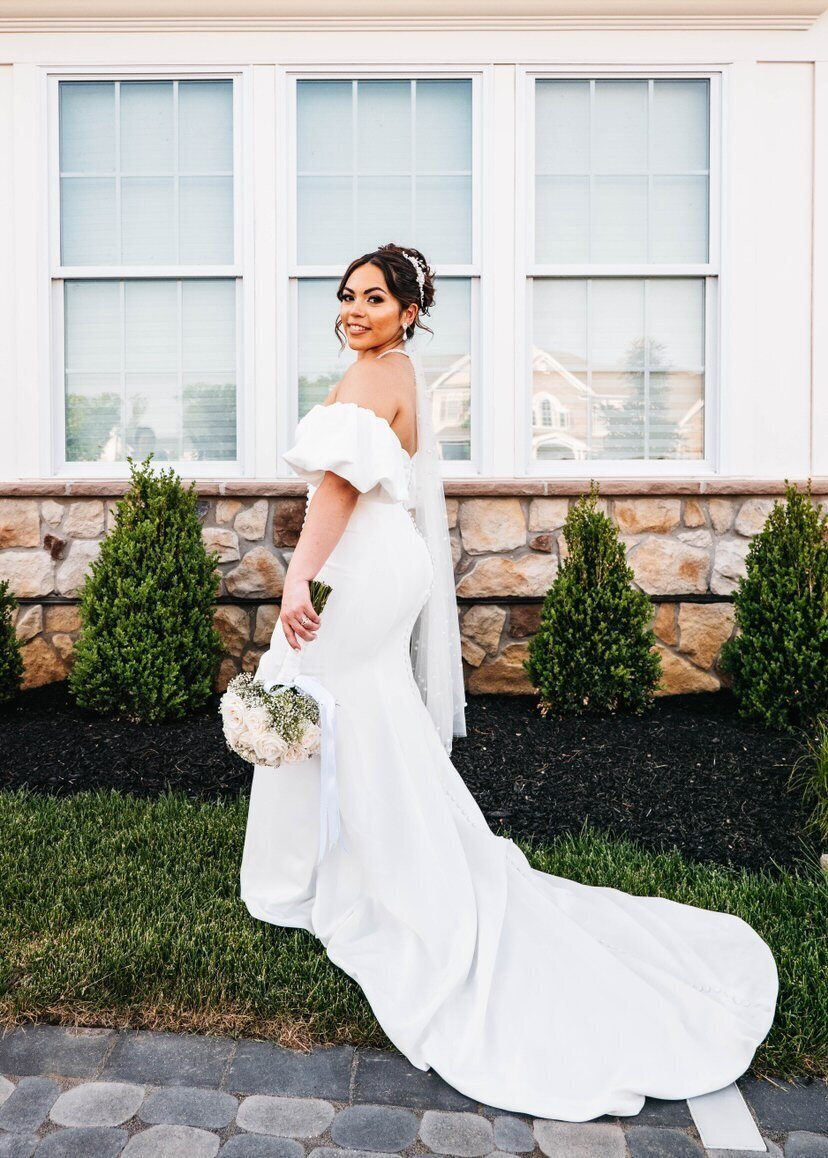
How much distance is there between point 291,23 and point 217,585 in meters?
3.17

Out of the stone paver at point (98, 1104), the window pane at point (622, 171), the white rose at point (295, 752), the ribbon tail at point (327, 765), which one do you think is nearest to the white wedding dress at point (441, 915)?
the ribbon tail at point (327, 765)

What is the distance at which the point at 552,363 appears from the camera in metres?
5.52

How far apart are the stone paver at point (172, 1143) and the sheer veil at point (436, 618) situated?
56.3 inches

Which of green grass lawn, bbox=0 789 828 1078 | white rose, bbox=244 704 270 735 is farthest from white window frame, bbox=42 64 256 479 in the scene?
white rose, bbox=244 704 270 735

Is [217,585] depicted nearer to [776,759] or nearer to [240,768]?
[240,768]

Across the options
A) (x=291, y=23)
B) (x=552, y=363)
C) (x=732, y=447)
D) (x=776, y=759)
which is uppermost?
(x=291, y=23)

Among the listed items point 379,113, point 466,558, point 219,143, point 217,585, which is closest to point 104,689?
point 217,585

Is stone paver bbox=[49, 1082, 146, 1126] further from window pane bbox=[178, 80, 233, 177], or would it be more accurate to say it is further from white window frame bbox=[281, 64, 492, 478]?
window pane bbox=[178, 80, 233, 177]

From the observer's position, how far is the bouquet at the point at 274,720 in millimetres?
2332

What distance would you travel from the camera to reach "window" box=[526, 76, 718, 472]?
213 inches

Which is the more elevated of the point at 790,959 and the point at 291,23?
the point at 291,23

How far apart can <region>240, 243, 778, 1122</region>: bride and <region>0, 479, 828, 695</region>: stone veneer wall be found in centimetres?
240

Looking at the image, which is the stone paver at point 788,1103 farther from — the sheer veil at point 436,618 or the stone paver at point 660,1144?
the sheer veil at point 436,618

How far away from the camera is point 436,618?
3217 mm
